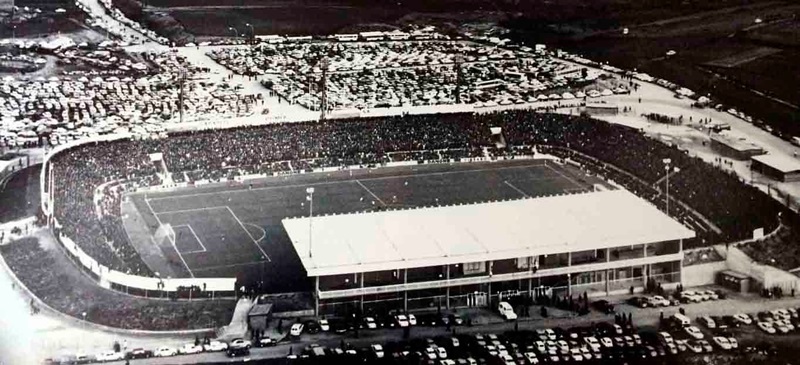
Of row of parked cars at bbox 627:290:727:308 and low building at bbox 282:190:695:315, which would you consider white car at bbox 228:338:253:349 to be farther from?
row of parked cars at bbox 627:290:727:308

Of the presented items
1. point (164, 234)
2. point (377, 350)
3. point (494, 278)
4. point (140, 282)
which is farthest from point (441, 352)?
point (164, 234)

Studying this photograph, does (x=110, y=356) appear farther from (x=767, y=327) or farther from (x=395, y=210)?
(x=767, y=327)

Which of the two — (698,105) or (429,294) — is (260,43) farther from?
(698,105)

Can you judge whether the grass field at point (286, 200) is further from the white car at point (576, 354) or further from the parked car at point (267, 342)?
the white car at point (576, 354)

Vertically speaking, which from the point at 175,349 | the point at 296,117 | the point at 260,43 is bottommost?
the point at 175,349

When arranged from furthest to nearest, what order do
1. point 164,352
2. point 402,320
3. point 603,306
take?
point 603,306
point 402,320
point 164,352

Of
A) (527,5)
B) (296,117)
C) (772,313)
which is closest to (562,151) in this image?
(527,5)

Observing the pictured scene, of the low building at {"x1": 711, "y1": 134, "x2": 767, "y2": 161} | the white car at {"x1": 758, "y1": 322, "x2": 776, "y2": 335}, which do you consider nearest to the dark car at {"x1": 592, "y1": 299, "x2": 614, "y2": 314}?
the white car at {"x1": 758, "y1": 322, "x2": 776, "y2": 335}
